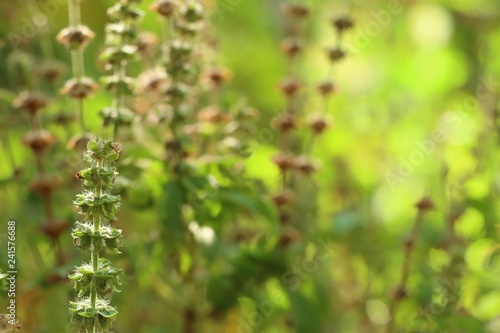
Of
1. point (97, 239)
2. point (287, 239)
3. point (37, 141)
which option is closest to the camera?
point (97, 239)

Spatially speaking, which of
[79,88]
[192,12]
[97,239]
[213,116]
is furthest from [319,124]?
[97,239]

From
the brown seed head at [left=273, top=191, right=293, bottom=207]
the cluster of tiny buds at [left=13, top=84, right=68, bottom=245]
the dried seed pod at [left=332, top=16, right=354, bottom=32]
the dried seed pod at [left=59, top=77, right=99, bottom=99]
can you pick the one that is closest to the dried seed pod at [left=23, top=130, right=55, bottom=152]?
the cluster of tiny buds at [left=13, top=84, right=68, bottom=245]

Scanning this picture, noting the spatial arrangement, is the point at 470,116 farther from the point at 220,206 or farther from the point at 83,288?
the point at 83,288

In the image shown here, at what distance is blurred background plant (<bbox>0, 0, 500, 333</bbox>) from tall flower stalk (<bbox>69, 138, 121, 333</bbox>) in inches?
13.6

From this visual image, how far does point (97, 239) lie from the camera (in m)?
0.72

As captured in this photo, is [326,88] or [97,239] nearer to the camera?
[97,239]

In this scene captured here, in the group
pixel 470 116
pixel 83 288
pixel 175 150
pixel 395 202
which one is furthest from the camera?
pixel 470 116

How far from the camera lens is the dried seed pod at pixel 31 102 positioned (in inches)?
47.3

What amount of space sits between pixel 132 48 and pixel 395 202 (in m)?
0.83

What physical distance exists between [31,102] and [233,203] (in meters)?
0.34

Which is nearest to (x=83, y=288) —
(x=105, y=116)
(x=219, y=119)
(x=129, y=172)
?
(x=105, y=116)

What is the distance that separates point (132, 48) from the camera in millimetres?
1088

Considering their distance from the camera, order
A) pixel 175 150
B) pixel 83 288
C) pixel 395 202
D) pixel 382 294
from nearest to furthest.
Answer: pixel 83 288 → pixel 175 150 → pixel 382 294 → pixel 395 202

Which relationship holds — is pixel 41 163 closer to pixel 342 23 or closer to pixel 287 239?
pixel 287 239
